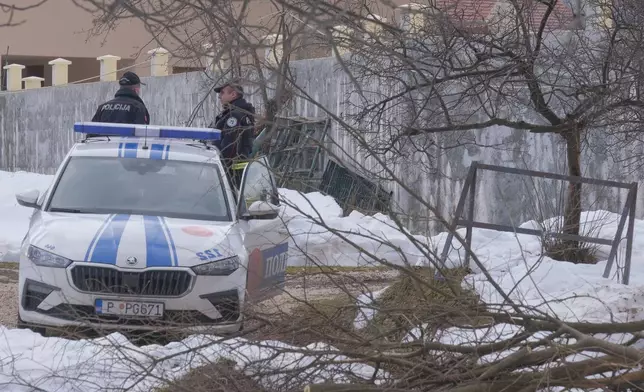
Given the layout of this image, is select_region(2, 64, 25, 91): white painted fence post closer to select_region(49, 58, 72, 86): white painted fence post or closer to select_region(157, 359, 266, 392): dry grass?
select_region(49, 58, 72, 86): white painted fence post

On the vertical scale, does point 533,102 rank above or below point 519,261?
above

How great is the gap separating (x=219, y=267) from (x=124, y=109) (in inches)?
160

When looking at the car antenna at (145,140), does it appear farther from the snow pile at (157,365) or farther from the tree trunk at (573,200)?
the tree trunk at (573,200)

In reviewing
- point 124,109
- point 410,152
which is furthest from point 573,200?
point 124,109

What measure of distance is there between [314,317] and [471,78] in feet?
13.2

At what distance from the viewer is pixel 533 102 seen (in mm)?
9539

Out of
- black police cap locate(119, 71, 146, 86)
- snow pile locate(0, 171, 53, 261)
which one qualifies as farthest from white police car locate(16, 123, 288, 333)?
snow pile locate(0, 171, 53, 261)

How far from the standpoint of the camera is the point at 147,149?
8773mm

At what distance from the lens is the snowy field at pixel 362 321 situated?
17.6 ft

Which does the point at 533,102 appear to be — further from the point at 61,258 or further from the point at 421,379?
the point at 421,379

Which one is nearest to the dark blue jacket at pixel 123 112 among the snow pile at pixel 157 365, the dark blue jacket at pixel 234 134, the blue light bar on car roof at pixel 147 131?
the dark blue jacket at pixel 234 134

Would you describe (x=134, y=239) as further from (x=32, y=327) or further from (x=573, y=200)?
(x=573, y=200)

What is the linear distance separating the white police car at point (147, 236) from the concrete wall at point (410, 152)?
0.76 meters

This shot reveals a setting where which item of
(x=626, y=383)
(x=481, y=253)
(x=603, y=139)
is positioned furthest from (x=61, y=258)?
(x=603, y=139)
